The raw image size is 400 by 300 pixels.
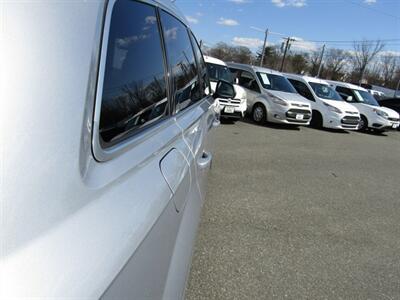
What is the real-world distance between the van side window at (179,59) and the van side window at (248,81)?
32.2 ft

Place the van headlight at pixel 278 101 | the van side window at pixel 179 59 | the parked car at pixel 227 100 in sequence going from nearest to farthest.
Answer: the van side window at pixel 179 59 < the parked car at pixel 227 100 < the van headlight at pixel 278 101

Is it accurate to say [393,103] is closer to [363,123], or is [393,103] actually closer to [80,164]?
[363,123]

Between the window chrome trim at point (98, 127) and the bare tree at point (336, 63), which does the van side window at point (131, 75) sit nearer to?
the window chrome trim at point (98, 127)

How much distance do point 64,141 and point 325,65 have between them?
8314cm

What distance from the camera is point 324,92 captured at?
13.5 meters

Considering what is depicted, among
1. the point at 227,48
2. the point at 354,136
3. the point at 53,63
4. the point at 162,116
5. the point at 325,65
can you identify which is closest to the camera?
the point at 53,63

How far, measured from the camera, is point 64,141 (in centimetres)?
80

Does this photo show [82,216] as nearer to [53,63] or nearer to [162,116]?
[53,63]

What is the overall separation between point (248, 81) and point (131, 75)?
11.6 m

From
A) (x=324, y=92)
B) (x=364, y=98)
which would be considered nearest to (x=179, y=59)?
(x=324, y=92)

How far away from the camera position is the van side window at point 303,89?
13.2 m

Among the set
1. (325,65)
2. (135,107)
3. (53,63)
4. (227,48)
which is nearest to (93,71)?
(53,63)

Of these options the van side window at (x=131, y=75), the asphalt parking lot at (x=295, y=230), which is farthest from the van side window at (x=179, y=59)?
the asphalt parking lot at (x=295, y=230)

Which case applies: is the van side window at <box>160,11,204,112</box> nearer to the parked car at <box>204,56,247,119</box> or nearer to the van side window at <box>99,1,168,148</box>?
the van side window at <box>99,1,168,148</box>
